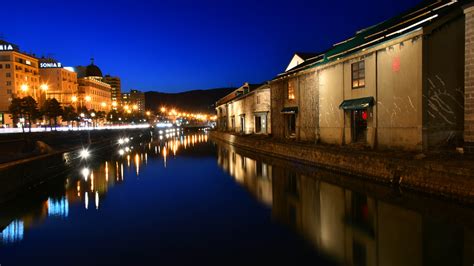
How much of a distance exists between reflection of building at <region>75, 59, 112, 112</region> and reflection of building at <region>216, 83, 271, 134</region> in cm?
6732

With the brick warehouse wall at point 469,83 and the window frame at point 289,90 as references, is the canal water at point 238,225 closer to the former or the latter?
the brick warehouse wall at point 469,83

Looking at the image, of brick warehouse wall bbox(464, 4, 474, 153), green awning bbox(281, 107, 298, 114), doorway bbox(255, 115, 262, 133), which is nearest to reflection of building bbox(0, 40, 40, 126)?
doorway bbox(255, 115, 262, 133)

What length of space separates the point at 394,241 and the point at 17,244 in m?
10.9

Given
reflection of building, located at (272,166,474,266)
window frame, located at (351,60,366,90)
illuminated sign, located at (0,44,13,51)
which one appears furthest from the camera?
illuminated sign, located at (0,44,13,51)

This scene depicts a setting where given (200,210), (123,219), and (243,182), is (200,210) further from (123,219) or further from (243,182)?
(243,182)

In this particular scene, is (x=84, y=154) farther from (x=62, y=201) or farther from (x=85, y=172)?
(x=62, y=201)

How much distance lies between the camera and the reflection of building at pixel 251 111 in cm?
4428

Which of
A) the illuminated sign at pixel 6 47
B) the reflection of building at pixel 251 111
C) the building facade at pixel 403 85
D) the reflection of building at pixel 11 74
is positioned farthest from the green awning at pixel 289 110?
the illuminated sign at pixel 6 47

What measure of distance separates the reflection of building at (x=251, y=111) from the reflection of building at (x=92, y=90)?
67316 millimetres

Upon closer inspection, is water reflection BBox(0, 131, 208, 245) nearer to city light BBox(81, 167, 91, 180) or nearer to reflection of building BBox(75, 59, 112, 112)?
city light BBox(81, 167, 91, 180)

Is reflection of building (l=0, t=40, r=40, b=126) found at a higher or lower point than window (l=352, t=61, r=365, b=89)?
higher

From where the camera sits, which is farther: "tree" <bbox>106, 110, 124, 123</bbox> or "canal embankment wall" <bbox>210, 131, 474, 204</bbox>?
"tree" <bbox>106, 110, 124, 123</bbox>

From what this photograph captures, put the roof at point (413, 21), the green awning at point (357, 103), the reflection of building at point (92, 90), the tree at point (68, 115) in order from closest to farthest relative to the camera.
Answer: the roof at point (413, 21) < the green awning at point (357, 103) < the tree at point (68, 115) < the reflection of building at point (92, 90)

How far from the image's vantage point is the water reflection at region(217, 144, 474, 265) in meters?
9.02
